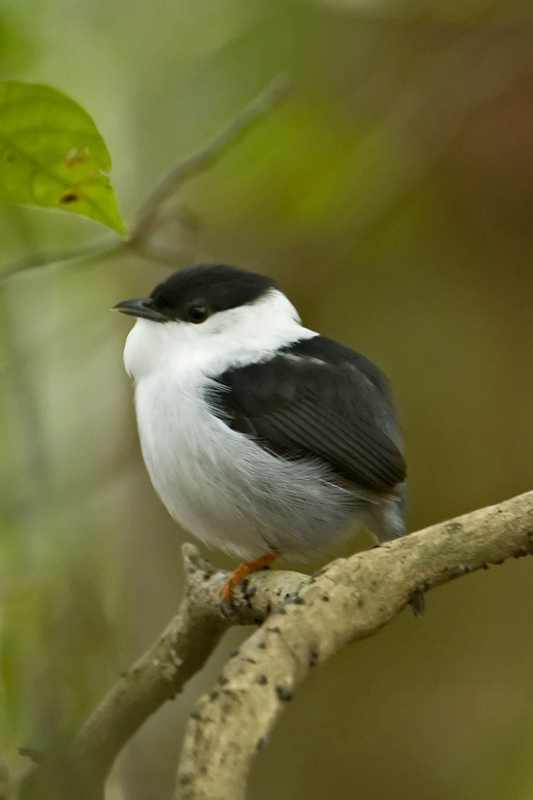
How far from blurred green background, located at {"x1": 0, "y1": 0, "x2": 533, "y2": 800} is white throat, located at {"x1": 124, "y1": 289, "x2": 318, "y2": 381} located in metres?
0.28

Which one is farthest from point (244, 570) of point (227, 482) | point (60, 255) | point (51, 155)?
point (51, 155)

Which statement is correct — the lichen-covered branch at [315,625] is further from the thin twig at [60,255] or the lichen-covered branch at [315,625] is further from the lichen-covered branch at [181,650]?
the thin twig at [60,255]

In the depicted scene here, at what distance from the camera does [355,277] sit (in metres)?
4.14

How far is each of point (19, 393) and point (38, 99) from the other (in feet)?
2.01

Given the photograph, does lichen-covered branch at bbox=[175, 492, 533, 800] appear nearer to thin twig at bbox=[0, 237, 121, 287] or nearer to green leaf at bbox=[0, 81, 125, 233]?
green leaf at bbox=[0, 81, 125, 233]

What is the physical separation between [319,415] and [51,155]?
116 centimetres

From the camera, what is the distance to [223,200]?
124 inches

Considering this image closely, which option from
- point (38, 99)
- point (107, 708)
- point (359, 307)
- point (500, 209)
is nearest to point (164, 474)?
point (107, 708)

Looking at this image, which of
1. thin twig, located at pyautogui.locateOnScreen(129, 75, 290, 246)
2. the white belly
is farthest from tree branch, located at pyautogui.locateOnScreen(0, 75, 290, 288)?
the white belly

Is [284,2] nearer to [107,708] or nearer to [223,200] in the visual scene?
[223,200]

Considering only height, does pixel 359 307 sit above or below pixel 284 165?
below

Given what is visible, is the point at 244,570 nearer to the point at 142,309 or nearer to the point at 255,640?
the point at 142,309

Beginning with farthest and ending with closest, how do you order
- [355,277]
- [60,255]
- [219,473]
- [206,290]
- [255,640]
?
[355,277]
[206,290]
[219,473]
[60,255]
[255,640]

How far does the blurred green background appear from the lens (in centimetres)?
300
